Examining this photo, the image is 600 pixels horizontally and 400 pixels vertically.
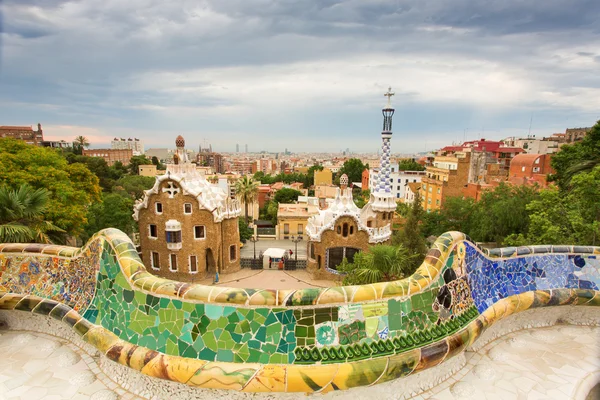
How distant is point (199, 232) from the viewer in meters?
18.2

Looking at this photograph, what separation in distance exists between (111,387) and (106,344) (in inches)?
20.6

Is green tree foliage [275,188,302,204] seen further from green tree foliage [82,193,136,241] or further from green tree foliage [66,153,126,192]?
green tree foliage [82,193,136,241]

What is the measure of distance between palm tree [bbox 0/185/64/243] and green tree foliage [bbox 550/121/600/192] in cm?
1825

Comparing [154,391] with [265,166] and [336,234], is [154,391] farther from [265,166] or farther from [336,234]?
[265,166]

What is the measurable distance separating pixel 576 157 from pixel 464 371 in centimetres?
1755

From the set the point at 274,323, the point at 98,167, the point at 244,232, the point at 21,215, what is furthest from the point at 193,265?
the point at 98,167

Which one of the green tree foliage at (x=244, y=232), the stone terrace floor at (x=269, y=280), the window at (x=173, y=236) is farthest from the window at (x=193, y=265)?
the green tree foliage at (x=244, y=232)

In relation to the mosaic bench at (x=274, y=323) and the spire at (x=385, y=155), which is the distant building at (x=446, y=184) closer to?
the spire at (x=385, y=155)

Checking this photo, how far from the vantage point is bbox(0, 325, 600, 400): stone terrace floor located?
13.7 feet

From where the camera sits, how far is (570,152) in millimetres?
17719

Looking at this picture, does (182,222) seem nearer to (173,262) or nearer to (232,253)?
(173,262)

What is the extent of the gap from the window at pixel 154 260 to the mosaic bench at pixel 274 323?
13.9m

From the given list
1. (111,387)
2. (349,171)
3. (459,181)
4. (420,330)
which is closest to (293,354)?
(420,330)

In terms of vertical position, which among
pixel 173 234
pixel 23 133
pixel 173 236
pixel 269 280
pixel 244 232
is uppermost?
pixel 23 133
